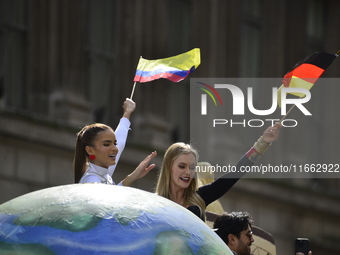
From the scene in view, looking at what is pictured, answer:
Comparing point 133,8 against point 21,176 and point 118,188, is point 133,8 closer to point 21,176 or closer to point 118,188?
point 21,176

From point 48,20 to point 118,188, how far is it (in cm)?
1554

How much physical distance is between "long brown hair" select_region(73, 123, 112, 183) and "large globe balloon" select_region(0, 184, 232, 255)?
203 cm

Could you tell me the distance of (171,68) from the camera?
8039 millimetres

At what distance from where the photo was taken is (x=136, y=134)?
2152 cm

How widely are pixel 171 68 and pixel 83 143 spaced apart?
7.92 feet

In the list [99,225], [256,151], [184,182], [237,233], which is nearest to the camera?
[99,225]

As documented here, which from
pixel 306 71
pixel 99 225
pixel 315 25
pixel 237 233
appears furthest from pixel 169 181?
pixel 315 25

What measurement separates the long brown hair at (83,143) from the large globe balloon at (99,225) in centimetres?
203

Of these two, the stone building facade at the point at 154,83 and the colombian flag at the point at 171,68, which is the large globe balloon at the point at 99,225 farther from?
the stone building facade at the point at 154,83

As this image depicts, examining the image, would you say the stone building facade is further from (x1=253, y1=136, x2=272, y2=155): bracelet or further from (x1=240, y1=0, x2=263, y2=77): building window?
(x1=253, y1=136, x2=272, y2=155): bracelet

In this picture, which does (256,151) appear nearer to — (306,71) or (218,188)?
(218,188)

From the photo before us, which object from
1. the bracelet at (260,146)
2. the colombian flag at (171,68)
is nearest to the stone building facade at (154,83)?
the colombian flag at (171,68)

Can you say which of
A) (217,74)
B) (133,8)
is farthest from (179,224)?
(217,74)

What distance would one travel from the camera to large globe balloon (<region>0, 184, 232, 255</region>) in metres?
3.37
